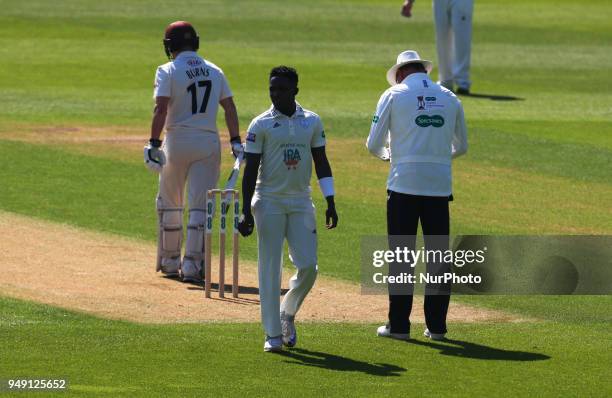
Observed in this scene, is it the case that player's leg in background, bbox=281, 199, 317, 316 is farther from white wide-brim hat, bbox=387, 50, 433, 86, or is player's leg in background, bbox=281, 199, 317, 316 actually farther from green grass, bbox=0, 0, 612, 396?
white wide-brim hat, bbox=387, 50, 433, 86

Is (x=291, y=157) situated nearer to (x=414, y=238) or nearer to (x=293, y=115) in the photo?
(x=293, y=115)

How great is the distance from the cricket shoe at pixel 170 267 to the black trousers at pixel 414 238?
11.8 ft

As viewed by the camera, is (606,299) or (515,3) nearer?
(606,299)

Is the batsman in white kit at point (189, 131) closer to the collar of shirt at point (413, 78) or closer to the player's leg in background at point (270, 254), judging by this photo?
the collar of shirt at point (413, 78)

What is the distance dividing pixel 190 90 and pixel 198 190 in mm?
969

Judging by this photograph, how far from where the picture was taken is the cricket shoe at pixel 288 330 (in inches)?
454

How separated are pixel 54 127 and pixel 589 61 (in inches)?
583

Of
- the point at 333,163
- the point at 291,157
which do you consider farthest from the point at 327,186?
the point at 333,163

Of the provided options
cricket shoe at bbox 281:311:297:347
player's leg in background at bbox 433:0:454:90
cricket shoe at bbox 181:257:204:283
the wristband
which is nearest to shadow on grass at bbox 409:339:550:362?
cricket shoe at bbox 281:311:297:347

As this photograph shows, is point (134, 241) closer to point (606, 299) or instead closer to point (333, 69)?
point (606, 299)

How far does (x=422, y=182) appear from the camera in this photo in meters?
11.8

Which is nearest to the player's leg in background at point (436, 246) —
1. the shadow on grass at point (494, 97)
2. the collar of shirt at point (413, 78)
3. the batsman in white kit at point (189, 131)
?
the collar of shirt at point (413, 78)

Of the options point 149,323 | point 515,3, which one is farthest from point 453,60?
point 515,3

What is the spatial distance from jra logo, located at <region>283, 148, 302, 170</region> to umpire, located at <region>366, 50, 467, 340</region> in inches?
38.2
